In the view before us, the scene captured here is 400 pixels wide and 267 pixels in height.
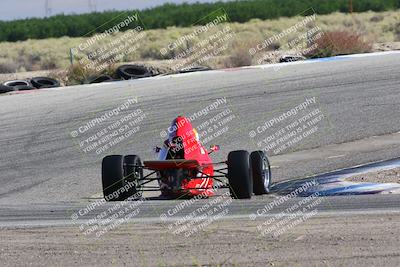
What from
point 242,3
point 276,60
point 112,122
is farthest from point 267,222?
point 242,3

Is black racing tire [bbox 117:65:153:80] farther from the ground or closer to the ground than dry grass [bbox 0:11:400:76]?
farther from the ground

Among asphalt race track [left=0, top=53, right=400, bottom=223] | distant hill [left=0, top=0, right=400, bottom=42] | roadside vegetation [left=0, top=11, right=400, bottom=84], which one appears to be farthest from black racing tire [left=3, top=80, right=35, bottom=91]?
distant hill [left=0, top=0, right=400, bottom=42]

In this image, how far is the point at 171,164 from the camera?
1276 centimetres

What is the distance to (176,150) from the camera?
523 inches

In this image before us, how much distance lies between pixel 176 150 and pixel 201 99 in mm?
9811

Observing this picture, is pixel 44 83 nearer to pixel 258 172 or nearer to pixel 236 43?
pixel 236 43

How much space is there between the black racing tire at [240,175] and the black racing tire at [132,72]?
15.4 metres

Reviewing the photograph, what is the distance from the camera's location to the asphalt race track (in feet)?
53.0

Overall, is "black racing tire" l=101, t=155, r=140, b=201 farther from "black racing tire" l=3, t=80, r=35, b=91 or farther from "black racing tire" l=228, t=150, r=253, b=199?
"black racing tire" l=3, t=80, r=35, b=91

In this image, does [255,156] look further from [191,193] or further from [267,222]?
[267,222]

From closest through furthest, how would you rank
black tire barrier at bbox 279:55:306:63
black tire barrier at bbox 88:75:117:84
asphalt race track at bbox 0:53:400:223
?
asphalt race track at bbox 0:53:400:223
black tire barrier at bbox 88:75:117:84
black tire barrier at bbox 279:55:306:63

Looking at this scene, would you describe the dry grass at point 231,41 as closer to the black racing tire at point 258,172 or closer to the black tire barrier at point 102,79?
the black tire barrier at point 102,79

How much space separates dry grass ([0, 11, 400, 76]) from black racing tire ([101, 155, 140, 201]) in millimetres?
19262

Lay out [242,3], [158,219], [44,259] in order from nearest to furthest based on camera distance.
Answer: [44,259], [158,219], [242,3]
